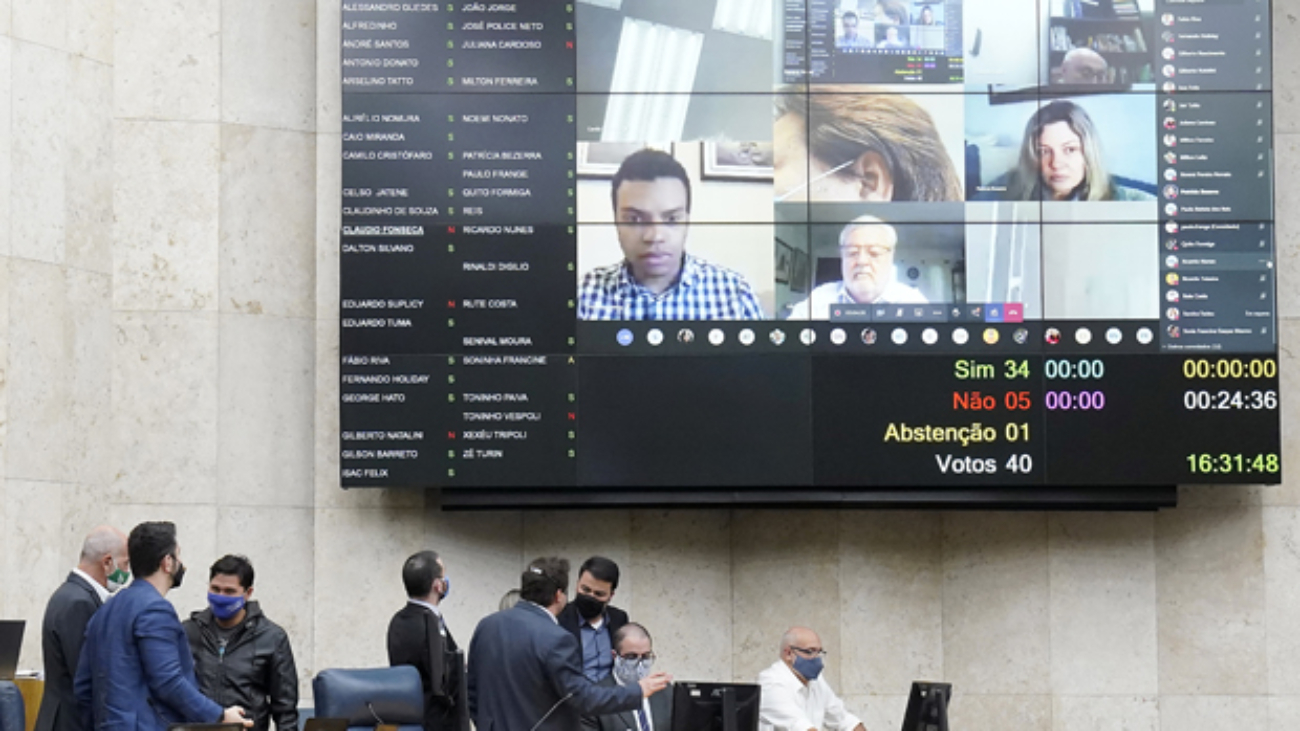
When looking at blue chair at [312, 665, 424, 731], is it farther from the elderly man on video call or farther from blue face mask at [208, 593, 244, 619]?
the elderly man on video call

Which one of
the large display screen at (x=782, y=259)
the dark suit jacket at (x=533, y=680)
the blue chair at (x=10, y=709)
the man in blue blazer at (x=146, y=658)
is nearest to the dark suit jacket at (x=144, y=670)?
the man in blue blazer at (x=146, y=658)

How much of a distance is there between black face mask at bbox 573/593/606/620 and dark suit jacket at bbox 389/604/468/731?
0.73m

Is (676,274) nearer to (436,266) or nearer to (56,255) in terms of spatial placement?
(436,266)

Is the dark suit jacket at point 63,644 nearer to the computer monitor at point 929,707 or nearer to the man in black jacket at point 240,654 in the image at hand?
the man in black jacket at point 240,654

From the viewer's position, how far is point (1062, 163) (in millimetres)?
10461

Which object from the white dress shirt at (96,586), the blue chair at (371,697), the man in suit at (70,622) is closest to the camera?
the blue chair at (371,697)

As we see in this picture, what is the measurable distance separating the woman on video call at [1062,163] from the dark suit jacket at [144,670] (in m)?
5.65

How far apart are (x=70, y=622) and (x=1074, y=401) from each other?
5.53 m

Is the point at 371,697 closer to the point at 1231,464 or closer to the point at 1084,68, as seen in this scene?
the point at 1231,464

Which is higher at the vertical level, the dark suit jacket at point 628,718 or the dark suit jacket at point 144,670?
the dark suit jacket at point 144,670

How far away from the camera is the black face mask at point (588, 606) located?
322 inches

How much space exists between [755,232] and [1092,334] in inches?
75.0

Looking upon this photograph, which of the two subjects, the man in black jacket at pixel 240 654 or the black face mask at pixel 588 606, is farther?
the black face mask at pixel 588 606

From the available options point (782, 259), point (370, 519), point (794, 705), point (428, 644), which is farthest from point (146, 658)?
point (782, 259)
